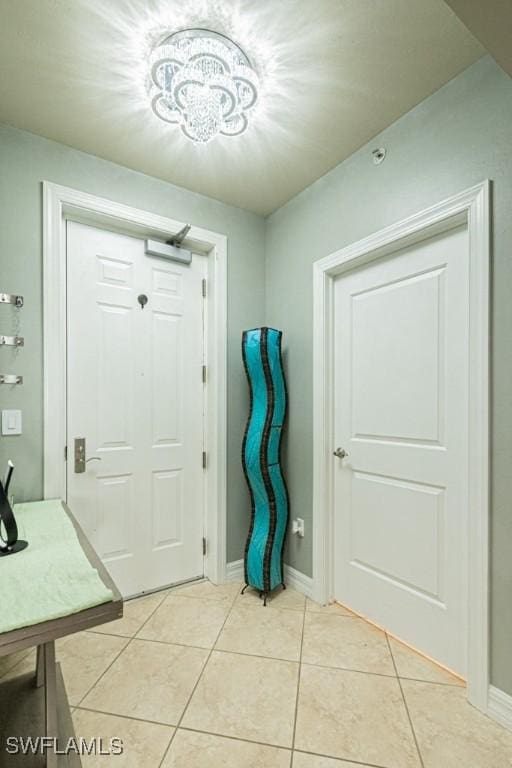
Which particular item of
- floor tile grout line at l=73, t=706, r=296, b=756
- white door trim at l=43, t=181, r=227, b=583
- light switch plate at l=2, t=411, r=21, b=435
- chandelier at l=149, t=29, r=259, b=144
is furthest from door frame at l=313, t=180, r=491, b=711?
light switch plate at l=2, t=411, r=21, b=435

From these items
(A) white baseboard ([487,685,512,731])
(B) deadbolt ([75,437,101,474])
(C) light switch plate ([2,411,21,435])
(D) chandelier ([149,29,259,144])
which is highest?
(D) chandelier ([149,29,259,144])

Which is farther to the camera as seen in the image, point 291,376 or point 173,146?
point 291,376

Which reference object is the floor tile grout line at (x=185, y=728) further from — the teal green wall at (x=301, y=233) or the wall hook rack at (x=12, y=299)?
the wall hook rack at (x=12, y=299)

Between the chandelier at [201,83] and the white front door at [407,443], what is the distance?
3.38 feet

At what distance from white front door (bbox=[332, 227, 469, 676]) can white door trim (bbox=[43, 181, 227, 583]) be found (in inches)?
30.2

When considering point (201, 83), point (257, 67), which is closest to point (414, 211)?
point (257, 67)

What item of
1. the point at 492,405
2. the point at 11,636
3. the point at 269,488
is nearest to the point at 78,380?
the point at 269,488

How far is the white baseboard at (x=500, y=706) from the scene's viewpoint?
1.38 metres

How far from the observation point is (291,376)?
8.13ft

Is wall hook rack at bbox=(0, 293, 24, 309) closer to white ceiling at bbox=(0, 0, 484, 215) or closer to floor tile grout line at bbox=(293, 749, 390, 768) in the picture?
white ceiling at bbox=(0, 0, 484, 215)

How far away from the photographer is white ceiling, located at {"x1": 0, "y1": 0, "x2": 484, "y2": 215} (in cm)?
131

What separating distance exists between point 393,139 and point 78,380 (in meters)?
2.10

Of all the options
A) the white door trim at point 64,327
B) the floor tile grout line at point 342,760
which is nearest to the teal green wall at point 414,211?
the white door trim at point 64,327

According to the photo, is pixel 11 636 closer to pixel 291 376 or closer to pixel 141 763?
pixel 141 763
